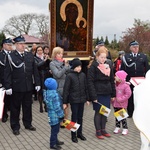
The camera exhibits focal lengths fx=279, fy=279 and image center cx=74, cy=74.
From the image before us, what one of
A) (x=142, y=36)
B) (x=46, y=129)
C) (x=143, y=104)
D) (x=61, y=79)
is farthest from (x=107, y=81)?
(x=142, y=36)

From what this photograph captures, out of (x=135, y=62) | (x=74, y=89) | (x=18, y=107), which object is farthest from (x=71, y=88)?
(x=135, y=62)

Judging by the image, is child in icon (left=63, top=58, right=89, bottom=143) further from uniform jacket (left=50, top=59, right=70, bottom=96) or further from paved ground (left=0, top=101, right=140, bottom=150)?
uniform jacket (left=50, top=59, right=70, bottom=96)

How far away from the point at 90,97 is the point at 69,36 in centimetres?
403

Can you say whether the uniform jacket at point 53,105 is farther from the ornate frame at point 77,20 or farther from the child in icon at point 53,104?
the ornate frame at point 77,20

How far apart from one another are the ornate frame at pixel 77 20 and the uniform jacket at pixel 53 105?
420cm

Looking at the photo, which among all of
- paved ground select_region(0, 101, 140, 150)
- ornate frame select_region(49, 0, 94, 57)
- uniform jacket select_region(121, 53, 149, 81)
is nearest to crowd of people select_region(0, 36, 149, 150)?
Result: paved ground select_region(0, 101, 140, 150)

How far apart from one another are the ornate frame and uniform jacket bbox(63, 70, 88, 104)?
3.70m

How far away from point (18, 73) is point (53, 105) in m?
1.29

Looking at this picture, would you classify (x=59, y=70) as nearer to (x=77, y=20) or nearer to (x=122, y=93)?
(x=122, y=93)

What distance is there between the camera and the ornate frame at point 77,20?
8570 mm

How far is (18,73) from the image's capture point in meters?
5.57

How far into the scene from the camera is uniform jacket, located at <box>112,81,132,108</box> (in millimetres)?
5617

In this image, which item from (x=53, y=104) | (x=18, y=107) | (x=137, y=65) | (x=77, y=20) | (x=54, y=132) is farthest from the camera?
(x=77, y=20)

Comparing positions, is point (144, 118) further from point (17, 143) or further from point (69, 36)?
point (69, 36)
